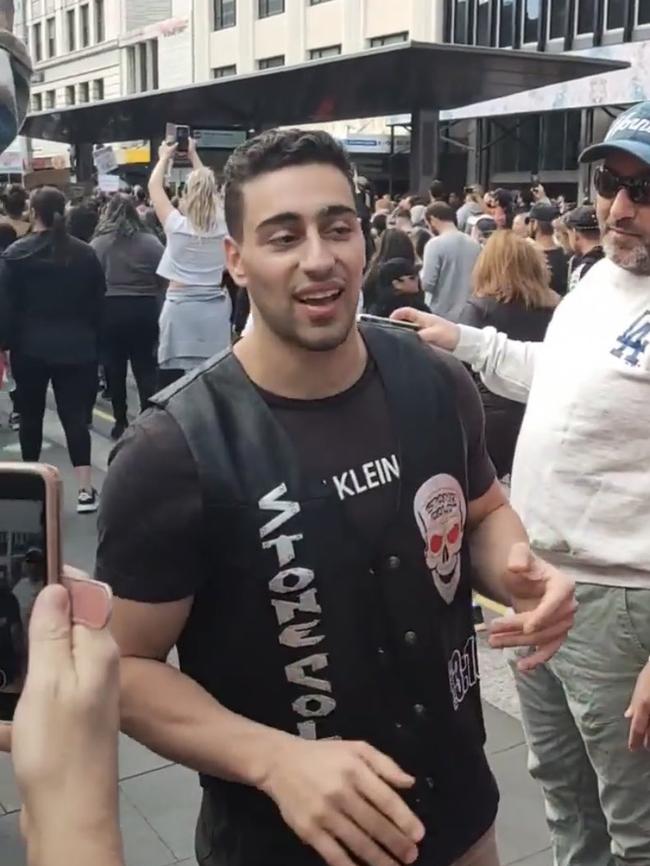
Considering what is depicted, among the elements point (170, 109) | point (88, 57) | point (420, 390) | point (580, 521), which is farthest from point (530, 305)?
point (88, 57)

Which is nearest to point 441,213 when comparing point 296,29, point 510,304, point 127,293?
point 127,293

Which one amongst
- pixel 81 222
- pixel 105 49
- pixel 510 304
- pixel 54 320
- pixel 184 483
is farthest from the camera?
pixel 105 49

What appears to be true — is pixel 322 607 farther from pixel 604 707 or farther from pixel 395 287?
pixel 395 287

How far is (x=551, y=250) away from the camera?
772cm

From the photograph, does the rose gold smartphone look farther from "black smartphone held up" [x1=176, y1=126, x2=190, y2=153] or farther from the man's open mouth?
"black smartphone held up" [x1=176, y1=126, x2=190, y2=153]

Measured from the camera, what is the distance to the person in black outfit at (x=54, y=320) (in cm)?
599

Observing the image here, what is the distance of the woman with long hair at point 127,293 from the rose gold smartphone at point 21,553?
6743mm

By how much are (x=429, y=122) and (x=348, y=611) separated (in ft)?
45.4

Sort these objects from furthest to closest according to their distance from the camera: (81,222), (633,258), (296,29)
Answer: (296,29)
(81,222)
(633,258)

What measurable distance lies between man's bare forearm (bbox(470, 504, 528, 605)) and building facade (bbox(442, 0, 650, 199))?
2007 centimetres

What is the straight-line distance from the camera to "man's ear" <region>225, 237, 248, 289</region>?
6.12ft

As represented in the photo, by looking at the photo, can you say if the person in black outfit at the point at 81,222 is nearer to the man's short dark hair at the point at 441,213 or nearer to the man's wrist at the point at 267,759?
the man's short dark hair at the point at 441,213

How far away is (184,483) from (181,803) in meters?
2.00

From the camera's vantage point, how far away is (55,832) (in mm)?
973
